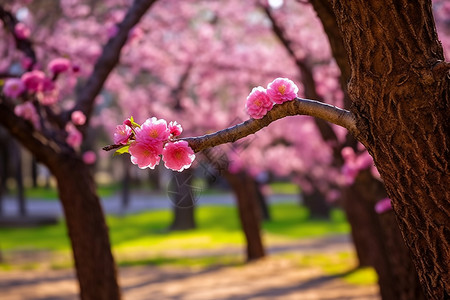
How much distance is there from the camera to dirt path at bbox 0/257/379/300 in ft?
35.3

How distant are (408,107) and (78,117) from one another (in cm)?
494

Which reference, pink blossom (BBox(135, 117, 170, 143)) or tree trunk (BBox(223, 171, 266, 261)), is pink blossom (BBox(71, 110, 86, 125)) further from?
tree trunk (BBox(223, 171, 266, 261))

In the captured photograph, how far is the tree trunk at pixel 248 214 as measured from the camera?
1555 cm

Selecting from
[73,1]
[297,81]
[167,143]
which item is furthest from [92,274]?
[297,81]

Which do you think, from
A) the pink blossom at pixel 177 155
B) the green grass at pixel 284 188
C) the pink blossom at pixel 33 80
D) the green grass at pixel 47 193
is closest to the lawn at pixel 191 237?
the pink blossom at pixel 33 80

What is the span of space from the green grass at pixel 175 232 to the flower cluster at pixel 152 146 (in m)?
15.9

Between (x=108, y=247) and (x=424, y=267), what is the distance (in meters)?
4.56

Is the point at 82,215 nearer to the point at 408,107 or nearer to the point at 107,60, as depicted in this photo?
the point at 107,60

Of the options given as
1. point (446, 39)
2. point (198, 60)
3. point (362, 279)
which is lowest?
point (362, 279)

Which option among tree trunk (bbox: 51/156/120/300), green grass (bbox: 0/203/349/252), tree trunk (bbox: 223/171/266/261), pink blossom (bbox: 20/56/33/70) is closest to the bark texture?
tree trunk (bbox: 51/156/120/300)

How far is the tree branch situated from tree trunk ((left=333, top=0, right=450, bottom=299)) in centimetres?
10

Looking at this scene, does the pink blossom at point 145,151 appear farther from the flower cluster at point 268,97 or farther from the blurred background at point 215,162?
the blurred background at point 215,162

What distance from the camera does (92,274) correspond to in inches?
283

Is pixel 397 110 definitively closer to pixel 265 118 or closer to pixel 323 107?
pixel 323 107
